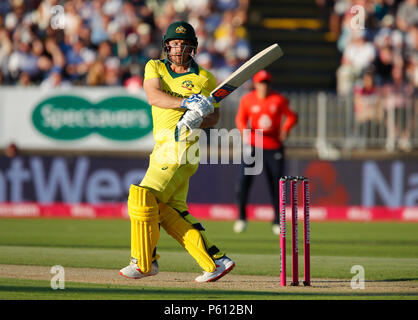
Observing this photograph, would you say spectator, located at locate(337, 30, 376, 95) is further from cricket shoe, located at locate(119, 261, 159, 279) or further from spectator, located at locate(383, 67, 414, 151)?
cricket shoe, located at locate(119, 261, 159, 279)

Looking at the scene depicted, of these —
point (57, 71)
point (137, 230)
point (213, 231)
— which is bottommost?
point (213, 231)

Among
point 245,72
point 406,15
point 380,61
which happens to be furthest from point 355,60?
point 245,72

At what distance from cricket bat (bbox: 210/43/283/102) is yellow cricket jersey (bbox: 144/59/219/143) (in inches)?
6.6

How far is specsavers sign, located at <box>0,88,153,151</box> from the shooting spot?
15.4 metres

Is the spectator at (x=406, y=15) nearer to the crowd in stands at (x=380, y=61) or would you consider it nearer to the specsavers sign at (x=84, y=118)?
the crowd in stands at (x=380, y=61)

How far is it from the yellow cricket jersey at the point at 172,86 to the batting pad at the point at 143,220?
1.67 feet

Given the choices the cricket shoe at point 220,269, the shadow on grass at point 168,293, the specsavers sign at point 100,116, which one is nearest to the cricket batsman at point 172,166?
the cricket shoe at point 220,269

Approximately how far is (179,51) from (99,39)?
10301 millimetres

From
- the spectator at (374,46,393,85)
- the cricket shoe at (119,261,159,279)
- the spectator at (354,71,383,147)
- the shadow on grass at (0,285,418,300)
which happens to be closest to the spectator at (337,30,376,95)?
the spectator at (374,46,393,85)

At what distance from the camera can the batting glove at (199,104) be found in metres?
6.78
